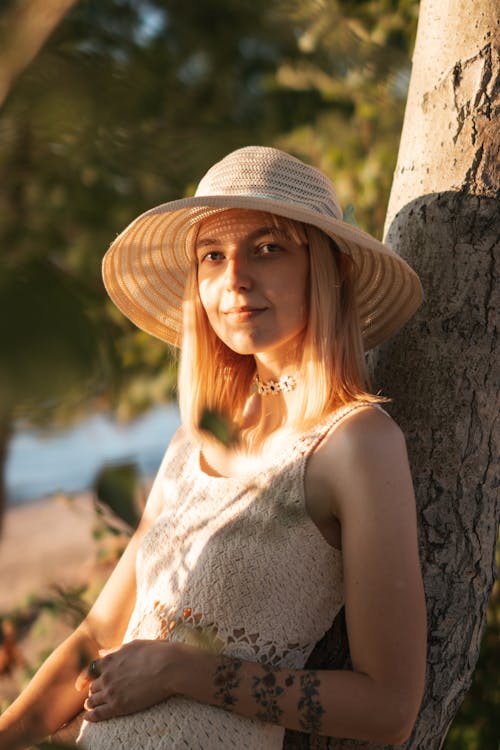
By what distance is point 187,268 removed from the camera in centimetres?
217

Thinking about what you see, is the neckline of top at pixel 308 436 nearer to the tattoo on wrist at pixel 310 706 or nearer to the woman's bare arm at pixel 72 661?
the woman's bare arm at pixel 72 661

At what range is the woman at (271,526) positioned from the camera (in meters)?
1.53

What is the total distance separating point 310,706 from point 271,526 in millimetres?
331

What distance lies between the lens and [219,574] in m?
1.70

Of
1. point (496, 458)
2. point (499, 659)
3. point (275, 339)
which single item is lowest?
point (499, 659)

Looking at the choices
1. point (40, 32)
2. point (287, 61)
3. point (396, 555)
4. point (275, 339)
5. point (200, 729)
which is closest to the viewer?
point (40, 32)

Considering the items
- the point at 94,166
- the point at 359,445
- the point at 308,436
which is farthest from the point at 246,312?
the point at 94,166

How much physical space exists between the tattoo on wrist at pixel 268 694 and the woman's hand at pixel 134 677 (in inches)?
5.4

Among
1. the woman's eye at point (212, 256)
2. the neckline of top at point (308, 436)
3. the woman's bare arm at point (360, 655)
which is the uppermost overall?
the woman's eye at point (212, 256)

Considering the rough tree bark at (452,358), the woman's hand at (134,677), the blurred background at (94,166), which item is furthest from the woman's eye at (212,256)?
the blurred background at (94,166)

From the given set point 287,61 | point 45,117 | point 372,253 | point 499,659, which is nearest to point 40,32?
point 45,117

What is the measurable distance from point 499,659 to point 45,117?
10.1 ft

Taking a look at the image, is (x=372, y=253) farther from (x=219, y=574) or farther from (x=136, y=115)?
(x=136, y=115)

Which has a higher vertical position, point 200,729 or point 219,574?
point 219,574
